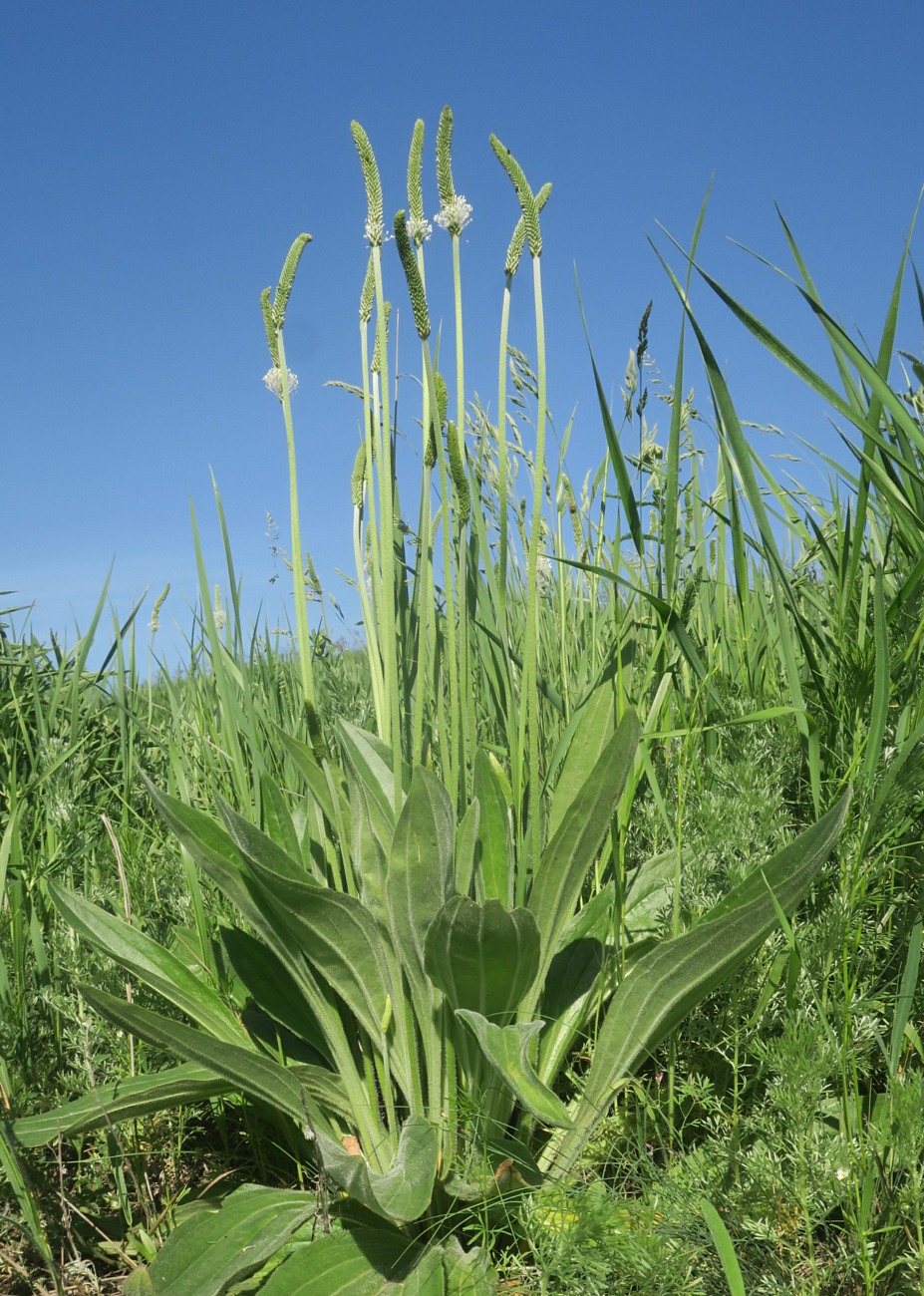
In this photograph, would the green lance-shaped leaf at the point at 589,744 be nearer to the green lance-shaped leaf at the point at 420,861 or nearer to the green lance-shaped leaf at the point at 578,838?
the green lance-shaped leaf at the point at 578,838

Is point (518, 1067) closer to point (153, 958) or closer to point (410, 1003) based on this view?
point (410, 1003)

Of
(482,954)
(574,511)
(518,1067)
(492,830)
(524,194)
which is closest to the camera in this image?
(518,1067)

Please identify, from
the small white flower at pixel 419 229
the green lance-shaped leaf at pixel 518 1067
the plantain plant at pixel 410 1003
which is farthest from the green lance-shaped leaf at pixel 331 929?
the small white flower at pixel 419 229

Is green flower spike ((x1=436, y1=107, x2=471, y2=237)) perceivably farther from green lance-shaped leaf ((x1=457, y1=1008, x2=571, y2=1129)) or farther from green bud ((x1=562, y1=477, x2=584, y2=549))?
green lance-shaped leaf ((x1=457, y1=1008, x2=571, y2=1129))

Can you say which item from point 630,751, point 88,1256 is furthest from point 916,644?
point 88,1256

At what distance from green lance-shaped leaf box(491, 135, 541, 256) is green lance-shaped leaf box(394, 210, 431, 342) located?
0.15m

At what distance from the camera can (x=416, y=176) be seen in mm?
1345

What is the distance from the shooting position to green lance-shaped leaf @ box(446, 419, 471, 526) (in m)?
1.41

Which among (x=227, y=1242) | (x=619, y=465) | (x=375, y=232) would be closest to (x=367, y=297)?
(x=375, y=232)

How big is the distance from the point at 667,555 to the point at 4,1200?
4.39ft

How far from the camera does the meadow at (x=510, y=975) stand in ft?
3.88

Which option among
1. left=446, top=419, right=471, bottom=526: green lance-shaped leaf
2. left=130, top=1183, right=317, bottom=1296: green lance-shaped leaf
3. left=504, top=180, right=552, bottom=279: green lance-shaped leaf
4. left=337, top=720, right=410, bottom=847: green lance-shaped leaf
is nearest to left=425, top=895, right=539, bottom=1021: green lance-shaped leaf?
left=337, top=720, right=410, bottom=847: green lance-shaped leaf

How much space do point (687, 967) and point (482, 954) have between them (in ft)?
0.85

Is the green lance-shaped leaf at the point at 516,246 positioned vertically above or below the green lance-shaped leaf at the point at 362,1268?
above
